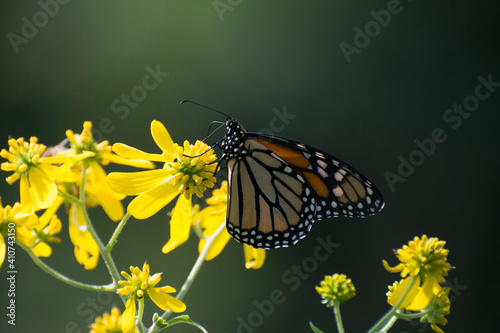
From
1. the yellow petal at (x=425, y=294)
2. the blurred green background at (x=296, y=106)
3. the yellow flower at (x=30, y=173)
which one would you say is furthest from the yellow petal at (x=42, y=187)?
the blurred green background at (x=296, y=106)

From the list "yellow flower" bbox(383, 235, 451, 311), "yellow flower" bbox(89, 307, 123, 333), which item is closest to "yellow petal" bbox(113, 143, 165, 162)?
"yellow flower" bbox(89, 307, 123, 333)

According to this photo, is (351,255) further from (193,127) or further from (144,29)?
(144,29)

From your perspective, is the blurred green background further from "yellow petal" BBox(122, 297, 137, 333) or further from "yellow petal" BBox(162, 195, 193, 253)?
"yellow petal" BBox(122, 297, 137, 333)

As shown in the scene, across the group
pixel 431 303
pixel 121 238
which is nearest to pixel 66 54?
pixel 121 238

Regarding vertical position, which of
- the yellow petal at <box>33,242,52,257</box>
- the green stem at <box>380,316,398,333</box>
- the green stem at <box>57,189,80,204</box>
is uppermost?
the green stem at <box>57,189,80,204</box>

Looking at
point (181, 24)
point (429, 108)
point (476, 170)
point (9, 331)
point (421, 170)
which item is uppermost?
point (181, 24)

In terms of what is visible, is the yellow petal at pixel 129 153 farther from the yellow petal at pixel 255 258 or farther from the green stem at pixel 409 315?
the green stem at pixel 409 315

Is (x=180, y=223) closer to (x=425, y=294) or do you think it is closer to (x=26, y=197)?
(x=26, y=197)
